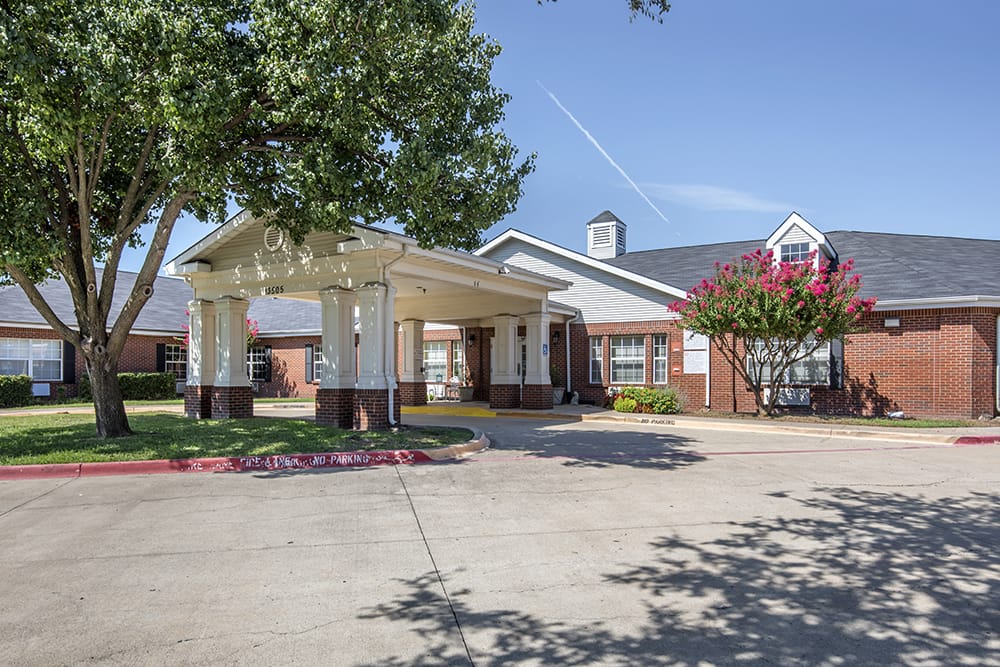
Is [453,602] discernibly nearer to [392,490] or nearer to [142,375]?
[392,490]

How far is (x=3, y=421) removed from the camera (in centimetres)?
1636

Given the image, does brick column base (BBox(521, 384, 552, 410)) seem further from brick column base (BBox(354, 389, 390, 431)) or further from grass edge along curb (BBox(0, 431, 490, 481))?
grass edge along curb (BBox(0, 431, 490, 481))

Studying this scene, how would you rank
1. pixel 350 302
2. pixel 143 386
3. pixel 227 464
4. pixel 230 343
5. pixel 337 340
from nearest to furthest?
pixel 227 464, pixel 337 340, pixel 350 302, pixel 230 343, pixel 143 386

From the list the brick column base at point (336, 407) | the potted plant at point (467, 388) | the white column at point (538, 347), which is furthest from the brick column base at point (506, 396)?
the brick column base at point (336, 407)

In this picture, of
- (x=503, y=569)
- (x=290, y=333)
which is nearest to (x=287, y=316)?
(x=290, y=333)

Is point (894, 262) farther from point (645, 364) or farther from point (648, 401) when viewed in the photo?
point (648, 401)

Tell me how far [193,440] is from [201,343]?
6.00 metres

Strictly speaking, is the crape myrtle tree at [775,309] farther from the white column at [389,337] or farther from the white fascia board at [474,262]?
the white column at [389,337]

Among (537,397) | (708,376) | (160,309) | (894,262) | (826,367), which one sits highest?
(894,262)

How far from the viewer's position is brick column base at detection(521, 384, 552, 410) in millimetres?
21359

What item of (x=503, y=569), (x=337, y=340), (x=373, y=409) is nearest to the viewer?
(x=503, y=569)

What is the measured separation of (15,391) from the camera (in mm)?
23203

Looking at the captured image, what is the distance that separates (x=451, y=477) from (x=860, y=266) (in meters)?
16.7

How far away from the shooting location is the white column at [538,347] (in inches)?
844
